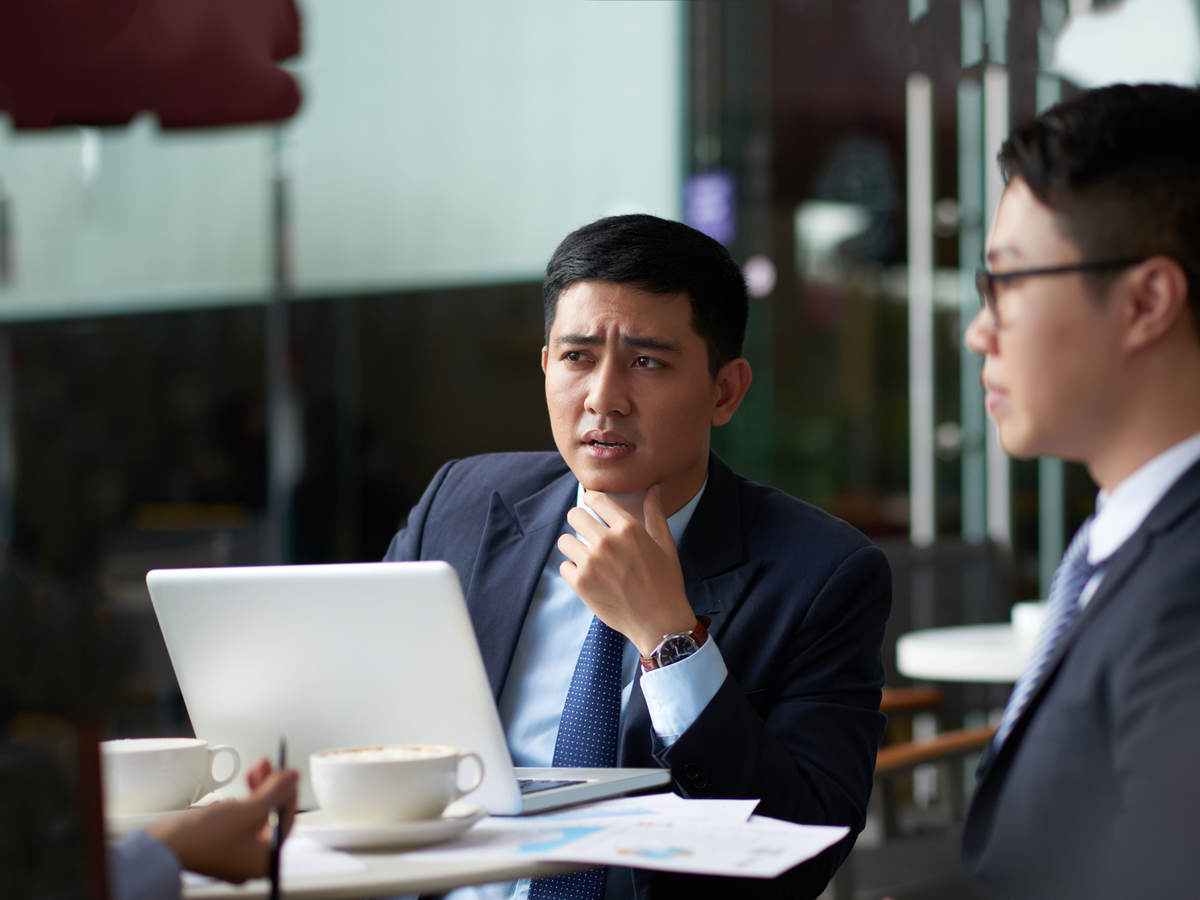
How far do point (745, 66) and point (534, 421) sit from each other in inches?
63.8

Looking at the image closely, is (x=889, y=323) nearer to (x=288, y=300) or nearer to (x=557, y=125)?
(x=557, y=125)

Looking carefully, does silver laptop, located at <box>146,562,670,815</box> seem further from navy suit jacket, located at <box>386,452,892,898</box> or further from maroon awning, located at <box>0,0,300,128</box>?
maroon awning, located at <box>0,0,300,128</box>

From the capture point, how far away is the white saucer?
1291 millimetres

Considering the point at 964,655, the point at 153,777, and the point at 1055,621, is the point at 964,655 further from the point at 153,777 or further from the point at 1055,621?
the point at 153,777

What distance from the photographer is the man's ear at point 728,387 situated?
2.00m

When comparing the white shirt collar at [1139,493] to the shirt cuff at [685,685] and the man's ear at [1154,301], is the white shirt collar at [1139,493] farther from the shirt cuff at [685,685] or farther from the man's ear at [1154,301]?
the shirt cuff at [685,685]

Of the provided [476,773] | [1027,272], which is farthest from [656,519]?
[1027,272]

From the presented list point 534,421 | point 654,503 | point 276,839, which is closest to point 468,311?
point 534,421

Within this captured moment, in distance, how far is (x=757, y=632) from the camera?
1831 mm

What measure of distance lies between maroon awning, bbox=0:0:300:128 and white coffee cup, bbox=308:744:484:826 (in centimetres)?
91

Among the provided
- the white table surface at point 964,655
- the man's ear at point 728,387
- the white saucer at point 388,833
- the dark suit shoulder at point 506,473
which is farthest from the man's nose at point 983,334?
the white table surface at point 964,655

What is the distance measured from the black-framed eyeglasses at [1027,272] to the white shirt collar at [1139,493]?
152 millimetres

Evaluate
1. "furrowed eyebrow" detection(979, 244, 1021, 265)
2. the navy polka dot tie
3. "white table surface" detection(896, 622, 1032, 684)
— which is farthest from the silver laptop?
"white table surface" detection(896, 622, 1032, 684)

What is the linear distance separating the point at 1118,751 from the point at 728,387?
3.39ft
